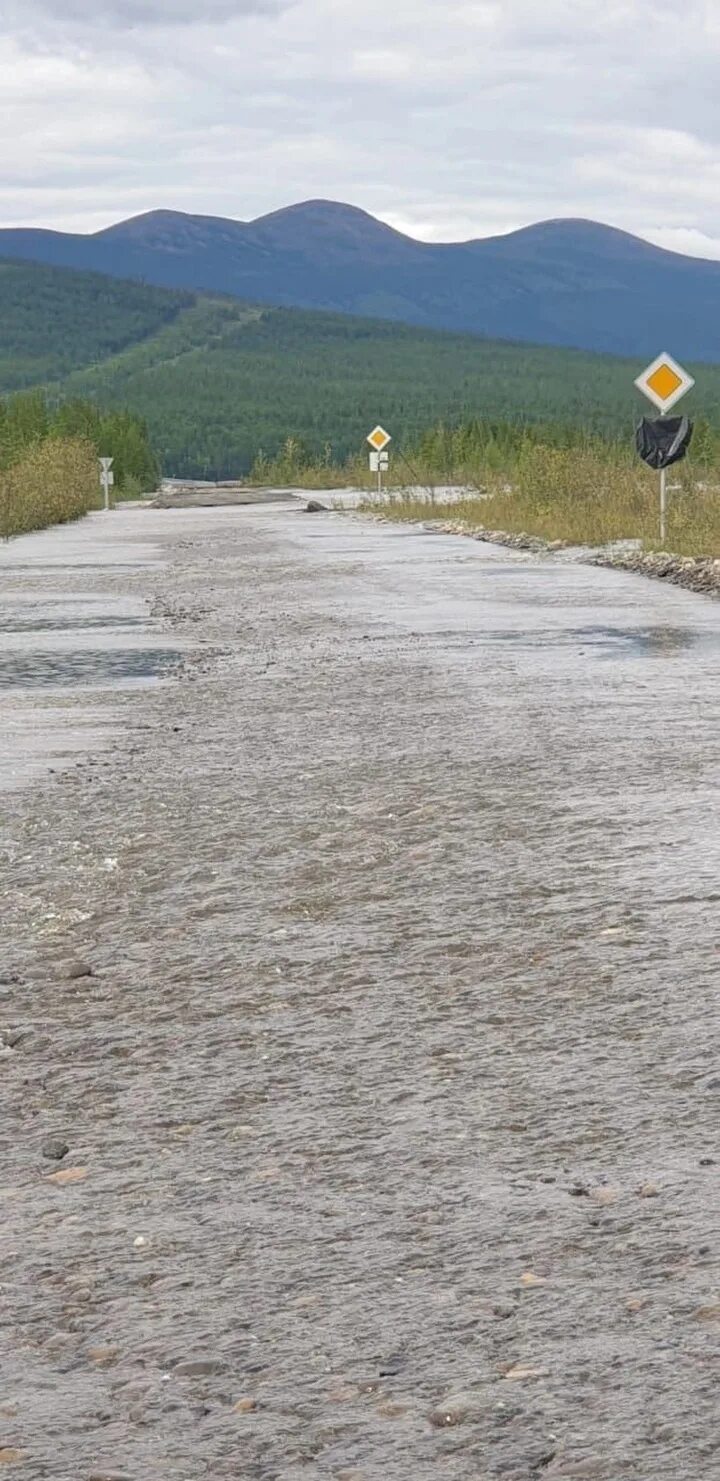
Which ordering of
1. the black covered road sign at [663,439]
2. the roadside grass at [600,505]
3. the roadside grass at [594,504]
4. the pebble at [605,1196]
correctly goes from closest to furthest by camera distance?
the pebble at [605,1196]
the roadside grass at [600,505]
the roadside grass at [594,504]
the black covered road sign at [663,439]

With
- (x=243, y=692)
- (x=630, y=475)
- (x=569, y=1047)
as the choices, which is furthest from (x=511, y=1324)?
(x=630, y=475)

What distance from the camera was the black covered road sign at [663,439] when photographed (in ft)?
100

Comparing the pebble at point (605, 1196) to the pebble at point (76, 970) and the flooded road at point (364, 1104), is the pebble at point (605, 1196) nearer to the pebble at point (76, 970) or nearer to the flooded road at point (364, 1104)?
the flooded road at point (364, 1104)

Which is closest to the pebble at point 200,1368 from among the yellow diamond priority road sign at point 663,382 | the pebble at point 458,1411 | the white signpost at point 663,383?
the pebble at point 458,1411

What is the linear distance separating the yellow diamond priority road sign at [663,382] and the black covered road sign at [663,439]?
2.82ft

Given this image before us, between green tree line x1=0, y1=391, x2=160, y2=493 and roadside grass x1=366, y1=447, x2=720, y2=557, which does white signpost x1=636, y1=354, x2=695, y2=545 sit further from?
green tree line x1=0, y1=391, x2=160, y2=493

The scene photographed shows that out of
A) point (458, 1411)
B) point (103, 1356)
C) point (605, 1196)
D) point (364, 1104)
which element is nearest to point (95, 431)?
point (364, 1104)

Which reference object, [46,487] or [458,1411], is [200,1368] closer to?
[458,1411]

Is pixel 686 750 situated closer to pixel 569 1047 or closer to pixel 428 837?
pixel 428 837

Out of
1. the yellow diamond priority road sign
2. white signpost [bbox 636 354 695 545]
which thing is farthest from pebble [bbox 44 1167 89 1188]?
the yellow diamond priority road sign

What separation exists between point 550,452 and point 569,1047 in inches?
1441

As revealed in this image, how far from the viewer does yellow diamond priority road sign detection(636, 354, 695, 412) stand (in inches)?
1153

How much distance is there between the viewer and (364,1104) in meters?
4.95

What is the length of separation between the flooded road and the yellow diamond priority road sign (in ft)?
60.8
